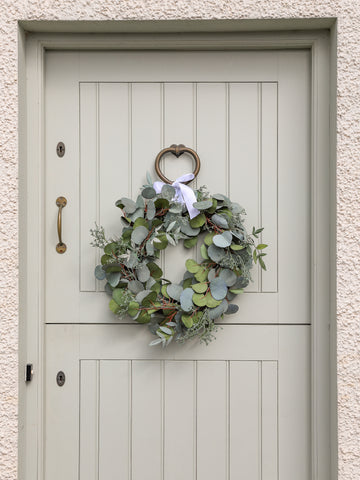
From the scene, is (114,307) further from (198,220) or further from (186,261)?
(198,220)

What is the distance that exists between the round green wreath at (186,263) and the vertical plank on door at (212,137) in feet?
0.31

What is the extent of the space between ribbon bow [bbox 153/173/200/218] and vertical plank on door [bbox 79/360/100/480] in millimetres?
690

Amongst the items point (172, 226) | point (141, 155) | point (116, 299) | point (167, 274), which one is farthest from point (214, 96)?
point (116, 299)

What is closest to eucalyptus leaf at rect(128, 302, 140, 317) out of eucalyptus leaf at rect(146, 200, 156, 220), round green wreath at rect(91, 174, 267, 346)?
round green wreath at rect(91, 174, 267, 346)

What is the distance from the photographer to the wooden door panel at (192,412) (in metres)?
1.81

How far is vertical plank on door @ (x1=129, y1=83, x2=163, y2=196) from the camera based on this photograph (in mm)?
1825

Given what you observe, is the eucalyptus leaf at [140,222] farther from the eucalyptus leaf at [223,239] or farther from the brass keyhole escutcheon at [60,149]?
the brass keyhole escutcheon at [60,149]

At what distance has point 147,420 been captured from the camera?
1818 mm

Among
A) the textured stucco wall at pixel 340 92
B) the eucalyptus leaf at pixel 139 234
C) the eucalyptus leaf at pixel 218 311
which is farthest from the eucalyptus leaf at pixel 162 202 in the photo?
the textured stucco wall at pixel 340 92

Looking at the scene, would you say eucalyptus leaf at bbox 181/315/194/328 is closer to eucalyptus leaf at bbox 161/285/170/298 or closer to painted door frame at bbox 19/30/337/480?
eucalyptus leaf at bbox 161/285/170/298

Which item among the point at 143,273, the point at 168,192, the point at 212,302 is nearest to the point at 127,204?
the point at 168,192

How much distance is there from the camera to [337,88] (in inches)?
65.2

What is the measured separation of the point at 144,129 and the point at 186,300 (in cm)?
67

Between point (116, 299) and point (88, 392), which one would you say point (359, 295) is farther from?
point (88, 392)
